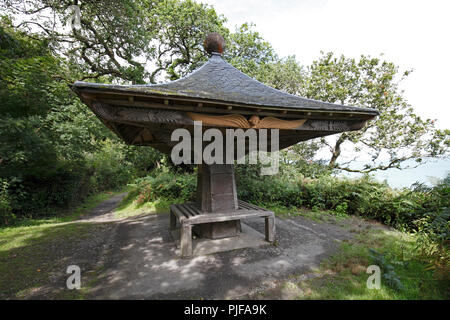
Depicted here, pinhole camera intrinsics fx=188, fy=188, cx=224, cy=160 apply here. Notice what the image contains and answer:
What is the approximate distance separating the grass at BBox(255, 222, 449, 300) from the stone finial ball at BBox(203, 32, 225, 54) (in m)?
5.03

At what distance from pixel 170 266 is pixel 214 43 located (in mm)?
4897

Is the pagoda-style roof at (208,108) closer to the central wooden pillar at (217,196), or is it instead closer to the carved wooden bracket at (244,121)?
the carved wooden bracket at (244,121)

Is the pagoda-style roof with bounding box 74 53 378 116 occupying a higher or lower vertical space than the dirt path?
higher

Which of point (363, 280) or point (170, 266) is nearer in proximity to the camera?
point (363, 280)

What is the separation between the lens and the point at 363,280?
8.92 feet

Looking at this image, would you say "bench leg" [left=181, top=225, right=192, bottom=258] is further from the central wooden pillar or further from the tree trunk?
the tree trunk

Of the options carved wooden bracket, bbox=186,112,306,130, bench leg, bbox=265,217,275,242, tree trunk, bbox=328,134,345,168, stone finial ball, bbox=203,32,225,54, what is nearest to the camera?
carved wooden bracket, bbox=186,112,306,130

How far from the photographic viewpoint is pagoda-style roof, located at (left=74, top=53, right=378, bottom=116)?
228cm

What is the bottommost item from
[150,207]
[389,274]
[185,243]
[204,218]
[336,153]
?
[150,207]

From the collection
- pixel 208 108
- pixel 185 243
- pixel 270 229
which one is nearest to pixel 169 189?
pixel 185 243

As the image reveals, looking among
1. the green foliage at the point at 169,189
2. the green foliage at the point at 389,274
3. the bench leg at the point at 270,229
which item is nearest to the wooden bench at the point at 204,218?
the bench leg at the point at 270,229

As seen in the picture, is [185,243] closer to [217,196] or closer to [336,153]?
[217,196]

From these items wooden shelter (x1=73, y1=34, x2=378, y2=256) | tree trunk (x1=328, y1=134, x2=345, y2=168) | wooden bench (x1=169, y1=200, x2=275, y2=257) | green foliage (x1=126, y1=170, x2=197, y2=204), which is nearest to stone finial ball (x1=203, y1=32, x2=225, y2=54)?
wooden shelter (x1=73, y1=34, x2=378, y2=256)
